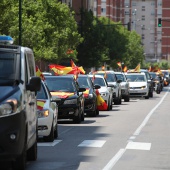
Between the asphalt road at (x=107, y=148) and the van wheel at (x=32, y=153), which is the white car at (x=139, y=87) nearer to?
the asphalt road at (x=107, y=148)

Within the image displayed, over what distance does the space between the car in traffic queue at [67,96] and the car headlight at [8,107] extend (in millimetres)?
15790

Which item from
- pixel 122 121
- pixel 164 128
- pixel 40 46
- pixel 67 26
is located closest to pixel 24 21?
pixel 40 46

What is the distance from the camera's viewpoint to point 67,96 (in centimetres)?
2847

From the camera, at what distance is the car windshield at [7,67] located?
13625 millimetres

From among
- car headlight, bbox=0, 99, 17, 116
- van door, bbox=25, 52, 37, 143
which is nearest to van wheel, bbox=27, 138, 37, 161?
van door, bbox=25, 52, 37, 143

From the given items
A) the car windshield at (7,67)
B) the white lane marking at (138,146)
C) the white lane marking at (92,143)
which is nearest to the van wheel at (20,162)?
the car windshield at (7,67)

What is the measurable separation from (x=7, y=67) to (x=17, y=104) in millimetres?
1592

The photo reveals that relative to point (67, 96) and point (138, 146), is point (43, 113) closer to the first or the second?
point (138, 146)

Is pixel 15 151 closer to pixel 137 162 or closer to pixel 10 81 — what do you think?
pixel 10 81

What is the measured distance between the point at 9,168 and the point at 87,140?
699 cm

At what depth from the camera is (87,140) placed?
21250 millimetres

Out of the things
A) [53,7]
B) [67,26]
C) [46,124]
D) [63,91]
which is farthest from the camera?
[67,26]

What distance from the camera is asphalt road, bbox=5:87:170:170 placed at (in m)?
15.2

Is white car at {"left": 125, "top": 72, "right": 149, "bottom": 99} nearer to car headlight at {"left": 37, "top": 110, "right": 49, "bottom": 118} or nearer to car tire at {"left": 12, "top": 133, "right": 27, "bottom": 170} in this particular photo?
car headlight at {"left": 37, "top": 110, "right": 49, "bottom": 118}
